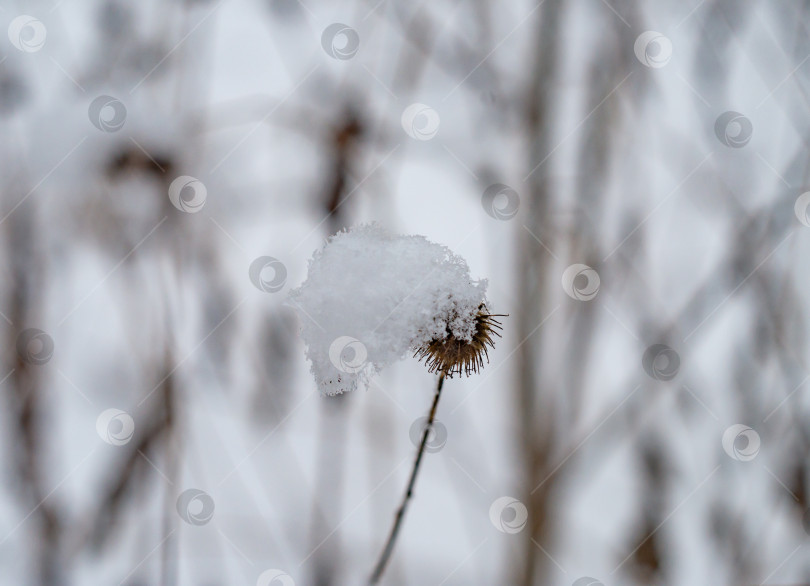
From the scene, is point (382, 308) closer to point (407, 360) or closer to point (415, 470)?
point (415, 470)

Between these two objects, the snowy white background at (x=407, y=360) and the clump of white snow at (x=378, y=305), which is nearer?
the clump of white snow at (x=378, y=305)

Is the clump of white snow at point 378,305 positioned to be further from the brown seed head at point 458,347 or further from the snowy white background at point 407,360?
the snowy white background at point 407,360

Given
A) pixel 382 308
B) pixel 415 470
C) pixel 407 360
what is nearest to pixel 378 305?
pixel 382 308

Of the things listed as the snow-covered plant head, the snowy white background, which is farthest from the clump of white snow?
the snowy white background

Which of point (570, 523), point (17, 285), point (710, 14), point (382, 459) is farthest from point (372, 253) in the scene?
point (710, 14)

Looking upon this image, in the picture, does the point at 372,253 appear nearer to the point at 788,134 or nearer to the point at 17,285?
the point at 17,285

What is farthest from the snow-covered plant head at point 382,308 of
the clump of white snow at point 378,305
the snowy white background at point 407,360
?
the snowy white background at point 407,360

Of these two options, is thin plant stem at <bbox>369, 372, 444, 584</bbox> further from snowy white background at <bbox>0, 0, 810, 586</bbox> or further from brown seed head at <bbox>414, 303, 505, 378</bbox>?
snowy white background at <bbox>0, 0, 810, 586</bbox>

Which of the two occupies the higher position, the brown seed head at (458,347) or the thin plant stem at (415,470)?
the brown seed head at (458,347)
